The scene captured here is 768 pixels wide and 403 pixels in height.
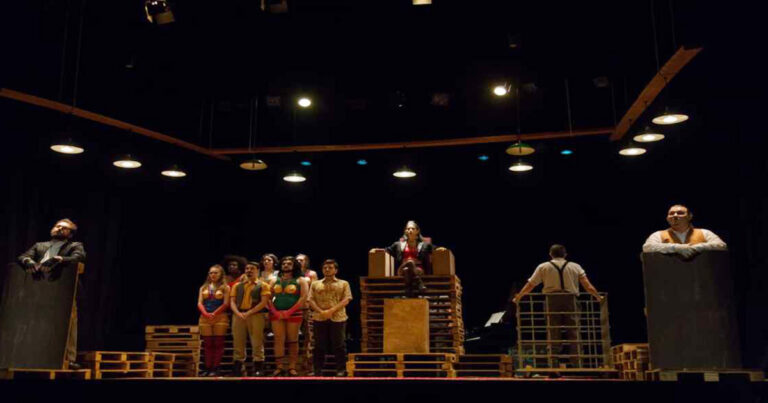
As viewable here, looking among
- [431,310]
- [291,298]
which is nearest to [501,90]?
[431,310]

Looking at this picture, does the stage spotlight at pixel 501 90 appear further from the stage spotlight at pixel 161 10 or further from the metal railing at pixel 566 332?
the stage spotlight at pixel 161 10

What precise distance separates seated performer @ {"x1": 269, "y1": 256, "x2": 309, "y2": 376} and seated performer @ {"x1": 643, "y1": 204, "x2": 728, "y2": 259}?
4704 millimetres

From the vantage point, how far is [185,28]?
11008mm

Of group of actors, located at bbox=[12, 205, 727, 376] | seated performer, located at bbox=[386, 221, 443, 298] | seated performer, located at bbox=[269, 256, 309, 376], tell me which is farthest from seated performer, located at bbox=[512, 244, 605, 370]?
seated performer, located at bbox=[269, 256, 309, 376]

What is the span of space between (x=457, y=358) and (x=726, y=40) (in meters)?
5.99

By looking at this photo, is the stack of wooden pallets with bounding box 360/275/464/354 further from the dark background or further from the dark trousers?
the dark background

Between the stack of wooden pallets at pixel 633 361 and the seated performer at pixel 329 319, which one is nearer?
the stack of wooden pallets at pixel 633 361

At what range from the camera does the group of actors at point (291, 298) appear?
9.38 metres

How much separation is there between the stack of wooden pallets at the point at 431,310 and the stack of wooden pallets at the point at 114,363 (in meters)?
3.20

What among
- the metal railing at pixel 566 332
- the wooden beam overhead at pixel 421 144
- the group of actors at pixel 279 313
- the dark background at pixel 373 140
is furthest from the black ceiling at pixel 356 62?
the metal railing at pixel 566 332

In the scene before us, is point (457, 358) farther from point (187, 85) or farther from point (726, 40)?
point (187, 85)

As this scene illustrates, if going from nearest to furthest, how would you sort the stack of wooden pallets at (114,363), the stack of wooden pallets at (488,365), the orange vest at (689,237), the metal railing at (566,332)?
the orange vest at (689,237) → the metal railing at (566,332) → the stack of wooden pallets at (114,363) → the stack of wooden pallets at (488,365)

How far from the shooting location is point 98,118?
1250cm

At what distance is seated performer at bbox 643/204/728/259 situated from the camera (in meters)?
7.52
